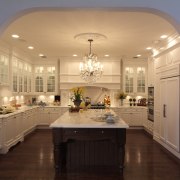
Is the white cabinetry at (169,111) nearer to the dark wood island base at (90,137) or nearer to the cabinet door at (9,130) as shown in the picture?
the dark wood island base at (90,137)

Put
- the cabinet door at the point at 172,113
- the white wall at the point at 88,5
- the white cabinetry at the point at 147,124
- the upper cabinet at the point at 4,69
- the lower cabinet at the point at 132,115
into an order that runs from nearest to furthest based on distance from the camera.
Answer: the white wall at the point at 88,5, the cabinet door at the point at 172,113, the upper cabinet at the point at 4,69, the white cabinetry at the point at 147,124, the lower cabinet at the point at 132,115

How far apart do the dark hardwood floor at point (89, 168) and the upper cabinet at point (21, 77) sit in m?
2.03

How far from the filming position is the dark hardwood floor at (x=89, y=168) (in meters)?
3.90

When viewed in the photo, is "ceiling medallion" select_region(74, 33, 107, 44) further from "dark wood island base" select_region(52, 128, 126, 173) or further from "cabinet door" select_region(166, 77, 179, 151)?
"dark wood island base" select_region(52, 128, 126, 173)

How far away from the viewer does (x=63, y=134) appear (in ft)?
12.8

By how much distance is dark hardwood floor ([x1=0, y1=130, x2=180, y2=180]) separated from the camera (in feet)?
12.8

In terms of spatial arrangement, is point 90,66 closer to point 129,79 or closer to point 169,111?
point 169,111

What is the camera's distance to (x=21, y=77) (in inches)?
311

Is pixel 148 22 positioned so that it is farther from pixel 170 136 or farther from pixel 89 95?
pixel 89 95

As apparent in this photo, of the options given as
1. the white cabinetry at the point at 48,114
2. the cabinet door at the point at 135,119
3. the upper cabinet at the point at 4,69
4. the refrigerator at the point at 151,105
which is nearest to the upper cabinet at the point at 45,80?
the white cabinetry at the point at 48,114

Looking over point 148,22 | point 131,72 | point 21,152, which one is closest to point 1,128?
point 21,152

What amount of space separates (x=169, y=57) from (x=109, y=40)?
1.61m

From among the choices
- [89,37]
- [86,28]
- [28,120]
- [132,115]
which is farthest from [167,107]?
[28,120]

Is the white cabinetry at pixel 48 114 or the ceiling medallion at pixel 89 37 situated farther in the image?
the white cabinetry at pixel 48 114
